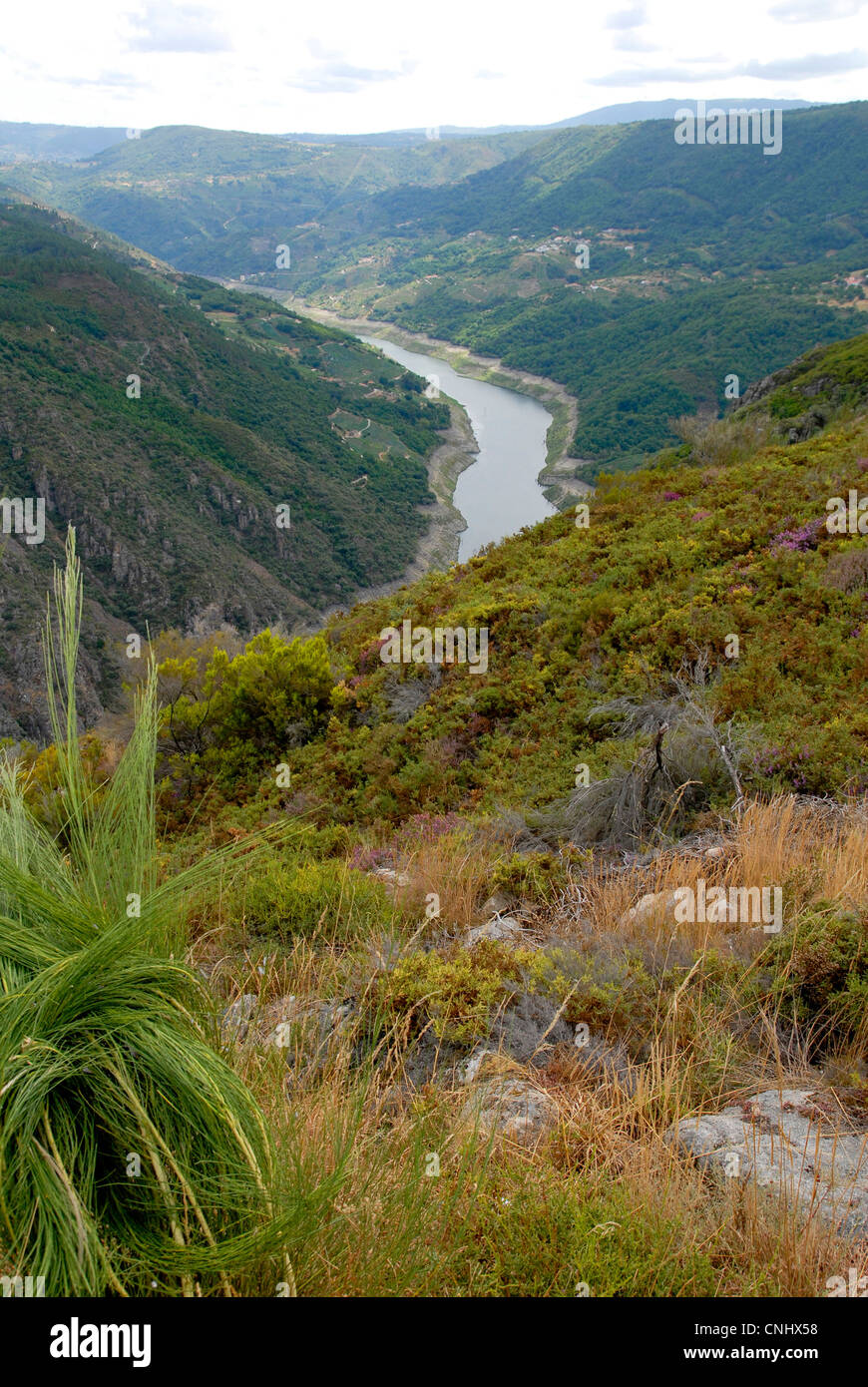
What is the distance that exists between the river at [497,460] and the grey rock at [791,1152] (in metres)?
55.5

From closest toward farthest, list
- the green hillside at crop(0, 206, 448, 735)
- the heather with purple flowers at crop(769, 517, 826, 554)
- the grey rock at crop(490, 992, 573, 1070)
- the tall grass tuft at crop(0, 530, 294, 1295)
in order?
the tall grass tuft at crop(0, 530, 294, 1295) → the grey rock at crop(490, 992, 573, 1070) → the heather with purple flowers at crop(769, 517, 826, 554) → the green hillside at crop(0, 206, 448, 735)

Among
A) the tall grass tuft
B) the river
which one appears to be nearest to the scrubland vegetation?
the tall grass tuft

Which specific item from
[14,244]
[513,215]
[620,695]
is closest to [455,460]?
[14,244]

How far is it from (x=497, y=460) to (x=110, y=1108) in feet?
294

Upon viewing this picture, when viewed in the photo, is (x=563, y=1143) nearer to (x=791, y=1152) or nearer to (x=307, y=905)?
(x=791, y=1152)

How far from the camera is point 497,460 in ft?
284

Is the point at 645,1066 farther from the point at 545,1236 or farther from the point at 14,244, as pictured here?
the point at 14,244

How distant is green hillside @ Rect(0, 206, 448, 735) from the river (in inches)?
211

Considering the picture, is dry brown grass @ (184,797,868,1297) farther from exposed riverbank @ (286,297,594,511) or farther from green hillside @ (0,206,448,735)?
exposed riverbank @ (286,297,594,511)

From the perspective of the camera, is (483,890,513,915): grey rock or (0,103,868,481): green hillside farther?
(0,103,868,481): green hillside

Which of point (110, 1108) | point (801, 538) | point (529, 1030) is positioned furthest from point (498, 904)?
point (801, 538)

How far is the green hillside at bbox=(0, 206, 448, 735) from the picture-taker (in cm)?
5225

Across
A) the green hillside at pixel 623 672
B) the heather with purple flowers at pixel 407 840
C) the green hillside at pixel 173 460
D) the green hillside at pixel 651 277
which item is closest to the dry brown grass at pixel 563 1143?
the green hillside at pixel 623 672

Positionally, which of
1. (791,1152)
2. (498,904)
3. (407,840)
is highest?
(791,1152)
